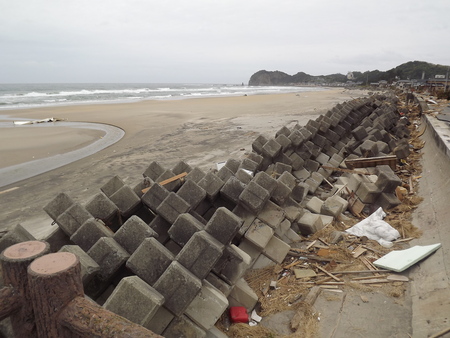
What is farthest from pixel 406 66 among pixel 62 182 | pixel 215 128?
pixel 62 182

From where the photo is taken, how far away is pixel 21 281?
159cm

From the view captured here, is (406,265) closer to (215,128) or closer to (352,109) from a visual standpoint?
(352,109)

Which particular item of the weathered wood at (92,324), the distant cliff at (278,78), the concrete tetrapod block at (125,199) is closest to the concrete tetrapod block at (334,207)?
the concrete tetrapod block at (125,199)

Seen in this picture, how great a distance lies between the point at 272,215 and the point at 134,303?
8.55 feet

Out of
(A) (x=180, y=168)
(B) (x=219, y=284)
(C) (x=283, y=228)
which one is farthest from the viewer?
(A) (x=180, y=168)

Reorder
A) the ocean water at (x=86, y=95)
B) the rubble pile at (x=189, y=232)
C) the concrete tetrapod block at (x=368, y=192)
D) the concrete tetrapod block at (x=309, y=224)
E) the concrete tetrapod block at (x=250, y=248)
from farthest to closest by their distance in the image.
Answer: the ocean water at (x=86, y=95)
the concrete tetrapod block at (x=368, y=192)
the concrete tetrapod block at (x=309, y=224)
the concrete tetrapod block at (x=250, y=248)
the rubble pile at (x=189, y=232)

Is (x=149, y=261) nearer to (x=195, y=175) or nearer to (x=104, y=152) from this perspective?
(x=195, y=175)

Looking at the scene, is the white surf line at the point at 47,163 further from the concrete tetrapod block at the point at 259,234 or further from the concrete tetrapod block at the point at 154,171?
the concrete tetrapod block at the point at 259,234

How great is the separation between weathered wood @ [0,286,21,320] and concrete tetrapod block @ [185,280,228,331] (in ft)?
6.14

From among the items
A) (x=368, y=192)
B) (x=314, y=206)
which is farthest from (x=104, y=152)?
(x=368, y=192)

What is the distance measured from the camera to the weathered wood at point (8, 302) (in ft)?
5.10

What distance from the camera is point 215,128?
18734mm

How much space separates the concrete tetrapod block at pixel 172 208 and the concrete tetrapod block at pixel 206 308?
0.97 meters

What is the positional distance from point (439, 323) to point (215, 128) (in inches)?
641
